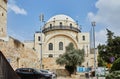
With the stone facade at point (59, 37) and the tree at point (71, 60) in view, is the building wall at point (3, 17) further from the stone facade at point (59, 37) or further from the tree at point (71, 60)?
the stone facade at point (59, 37)

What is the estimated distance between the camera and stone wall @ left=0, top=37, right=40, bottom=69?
28414 millimetres

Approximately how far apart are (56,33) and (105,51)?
2554 centimetres

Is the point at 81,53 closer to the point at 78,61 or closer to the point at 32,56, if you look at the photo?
the point at 78,61

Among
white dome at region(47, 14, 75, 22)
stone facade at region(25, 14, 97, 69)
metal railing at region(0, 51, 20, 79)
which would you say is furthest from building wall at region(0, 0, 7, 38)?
metal railing at region(0, 51, 20, 79)

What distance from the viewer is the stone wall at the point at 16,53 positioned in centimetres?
2841

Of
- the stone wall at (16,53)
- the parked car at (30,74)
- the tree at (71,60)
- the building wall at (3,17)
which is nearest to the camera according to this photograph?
the parked car at (30,74)

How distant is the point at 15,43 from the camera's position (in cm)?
3056

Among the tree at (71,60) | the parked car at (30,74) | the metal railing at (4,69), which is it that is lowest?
the parked car at (30,74)

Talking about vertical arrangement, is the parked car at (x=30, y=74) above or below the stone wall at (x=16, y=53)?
below

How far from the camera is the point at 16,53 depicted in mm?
31094

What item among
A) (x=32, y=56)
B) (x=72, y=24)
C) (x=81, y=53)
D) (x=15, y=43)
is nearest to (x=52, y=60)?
(x=81, y=53)

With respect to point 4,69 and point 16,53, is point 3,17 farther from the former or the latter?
point 4,69

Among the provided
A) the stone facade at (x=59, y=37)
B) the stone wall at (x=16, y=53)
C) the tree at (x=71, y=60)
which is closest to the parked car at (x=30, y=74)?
the stone wall at (x=16, y=53)

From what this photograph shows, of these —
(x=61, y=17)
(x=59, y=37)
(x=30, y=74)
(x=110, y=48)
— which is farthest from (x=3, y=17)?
(x=61, y=17)
